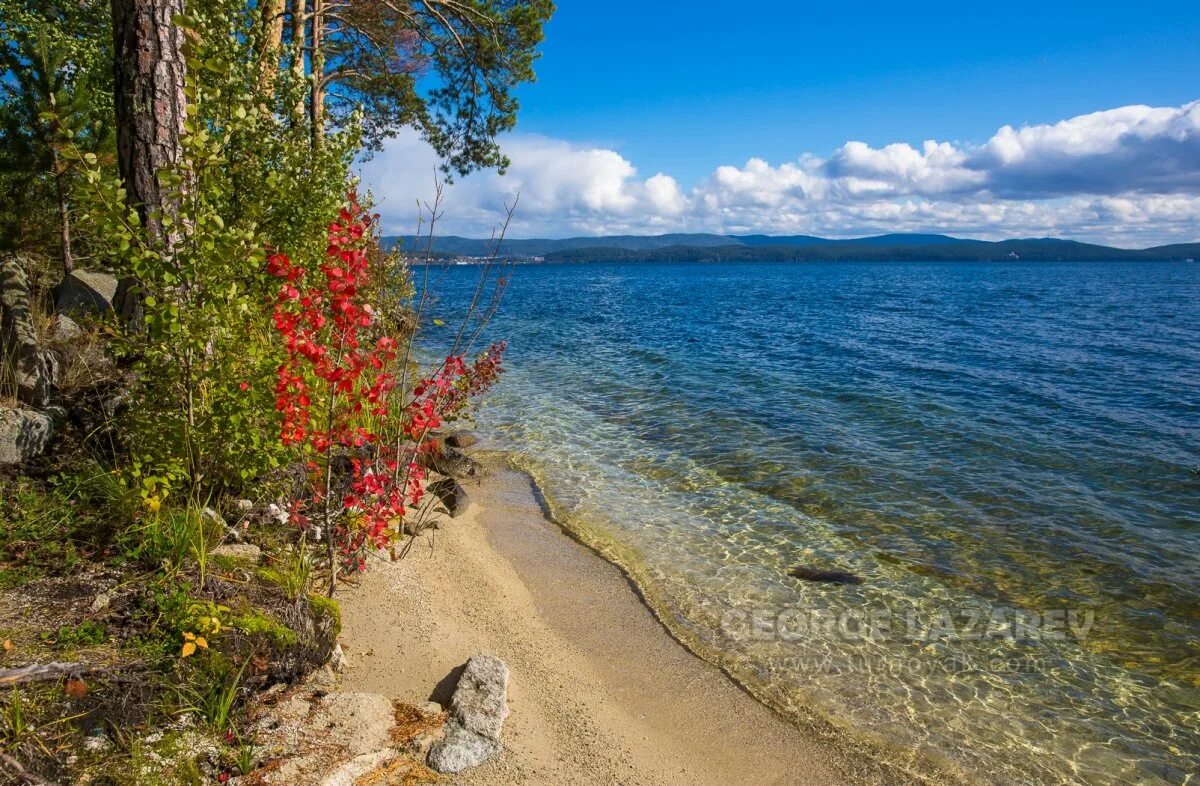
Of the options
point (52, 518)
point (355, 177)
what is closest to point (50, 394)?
point (52, 518)

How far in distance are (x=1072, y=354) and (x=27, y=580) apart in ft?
104

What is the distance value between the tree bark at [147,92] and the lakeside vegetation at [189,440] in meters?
0.02

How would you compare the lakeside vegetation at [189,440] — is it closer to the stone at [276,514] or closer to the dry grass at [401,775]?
the stone at [276,514]

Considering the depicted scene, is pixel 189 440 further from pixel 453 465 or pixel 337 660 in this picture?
pixel 453 465

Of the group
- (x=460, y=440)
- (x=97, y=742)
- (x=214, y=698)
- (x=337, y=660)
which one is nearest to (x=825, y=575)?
(x=337, y=660)

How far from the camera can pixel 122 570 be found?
5246 mm

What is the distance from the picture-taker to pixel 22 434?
6.46m

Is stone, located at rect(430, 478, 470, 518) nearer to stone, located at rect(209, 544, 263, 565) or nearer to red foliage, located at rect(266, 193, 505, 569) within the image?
red foliage, located at rect(266, 193, 505, 569)

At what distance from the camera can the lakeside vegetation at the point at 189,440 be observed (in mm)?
4035

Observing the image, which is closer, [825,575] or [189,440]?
[189,440]

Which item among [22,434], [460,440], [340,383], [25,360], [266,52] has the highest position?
[266,52]

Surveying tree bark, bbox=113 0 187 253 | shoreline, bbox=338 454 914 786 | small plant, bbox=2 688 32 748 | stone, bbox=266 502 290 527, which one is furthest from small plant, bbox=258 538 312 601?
tree bark, bbox=113 0 187 253

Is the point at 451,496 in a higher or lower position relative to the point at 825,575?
higher

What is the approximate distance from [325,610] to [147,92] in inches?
205
